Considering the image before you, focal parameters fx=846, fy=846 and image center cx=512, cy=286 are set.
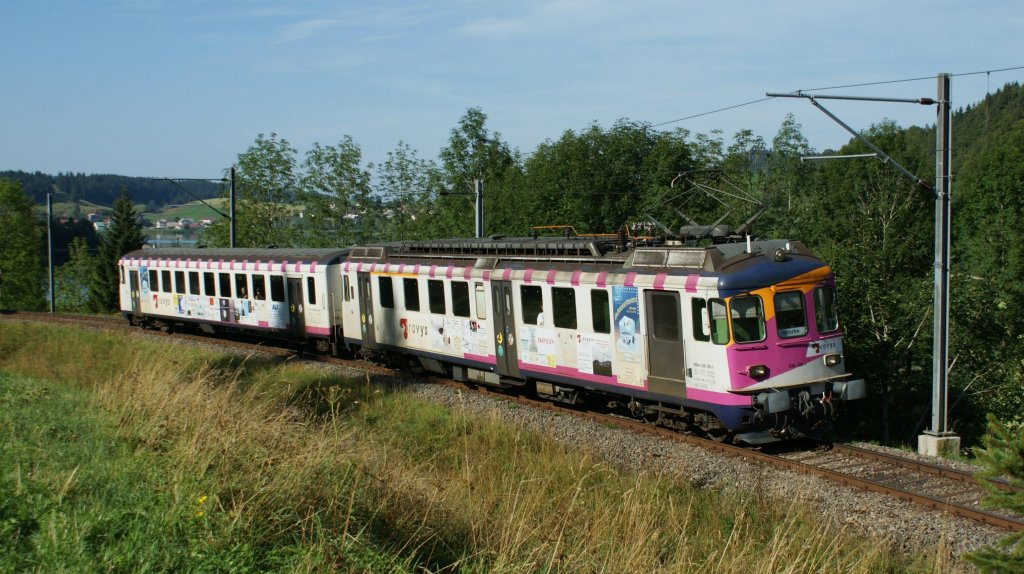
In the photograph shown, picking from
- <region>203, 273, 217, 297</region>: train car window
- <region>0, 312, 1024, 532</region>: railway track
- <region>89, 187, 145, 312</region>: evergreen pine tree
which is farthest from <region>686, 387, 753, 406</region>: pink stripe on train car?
<region>89, 187, 145, 312</region>: evergreen pine tree

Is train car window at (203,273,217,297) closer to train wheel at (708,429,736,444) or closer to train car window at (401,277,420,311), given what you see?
train car window at (401,277,420,311)

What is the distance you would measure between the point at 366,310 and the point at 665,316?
9034mm

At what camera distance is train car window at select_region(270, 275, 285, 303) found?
72.0 feet

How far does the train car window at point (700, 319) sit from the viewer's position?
1114cm

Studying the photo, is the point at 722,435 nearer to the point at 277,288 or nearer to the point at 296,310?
the point at 296,310

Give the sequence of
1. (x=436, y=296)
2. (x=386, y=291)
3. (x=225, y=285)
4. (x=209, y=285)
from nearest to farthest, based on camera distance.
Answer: (x=436, y=296)
(x=386, y=291)
(x=225, y=285)
(x=209, y=285)

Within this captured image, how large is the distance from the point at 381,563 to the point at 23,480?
3065 mm

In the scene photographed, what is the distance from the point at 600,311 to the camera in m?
12.8

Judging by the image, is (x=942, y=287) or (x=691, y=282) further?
(x=942, y=287)

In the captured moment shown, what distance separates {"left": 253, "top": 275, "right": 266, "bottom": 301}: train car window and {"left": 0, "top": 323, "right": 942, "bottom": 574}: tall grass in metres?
11.7

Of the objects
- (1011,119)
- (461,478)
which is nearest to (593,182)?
(461,478)

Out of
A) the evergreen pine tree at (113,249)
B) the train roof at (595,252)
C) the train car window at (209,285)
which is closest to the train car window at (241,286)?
the train car window at (209,285)

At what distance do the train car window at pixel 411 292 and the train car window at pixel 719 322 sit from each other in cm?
745

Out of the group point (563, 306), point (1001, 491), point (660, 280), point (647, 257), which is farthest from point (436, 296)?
point (1001, 491)
